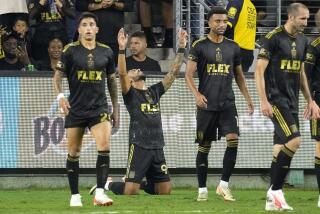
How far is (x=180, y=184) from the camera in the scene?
61.2 feet

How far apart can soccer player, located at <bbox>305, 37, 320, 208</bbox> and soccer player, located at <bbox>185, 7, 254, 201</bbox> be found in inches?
45.4

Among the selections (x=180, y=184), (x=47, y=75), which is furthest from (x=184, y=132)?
(x=47, y=75)

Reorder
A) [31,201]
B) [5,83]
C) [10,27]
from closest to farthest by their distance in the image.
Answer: [31,201]
[5,83]
[10,27]

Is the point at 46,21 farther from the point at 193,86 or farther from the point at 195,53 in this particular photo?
the point at 193,86

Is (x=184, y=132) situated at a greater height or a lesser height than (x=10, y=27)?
lesser

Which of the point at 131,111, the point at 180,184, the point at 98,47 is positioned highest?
the point at 98,47

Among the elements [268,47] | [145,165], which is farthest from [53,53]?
[268,47]

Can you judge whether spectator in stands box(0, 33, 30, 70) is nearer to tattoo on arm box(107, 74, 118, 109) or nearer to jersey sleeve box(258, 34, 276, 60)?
Result: tattoo on arm box(107, 74, 118, 109)

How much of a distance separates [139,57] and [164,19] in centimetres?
295

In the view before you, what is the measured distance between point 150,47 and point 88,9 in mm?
1844

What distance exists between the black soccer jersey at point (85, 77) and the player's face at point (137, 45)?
132 inches

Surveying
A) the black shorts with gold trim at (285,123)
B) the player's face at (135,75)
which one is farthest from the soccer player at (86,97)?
the black shorts with gold trim at (285,123)

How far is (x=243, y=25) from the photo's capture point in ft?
60.7

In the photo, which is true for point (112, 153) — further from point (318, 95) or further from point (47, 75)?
point (318, 95)
